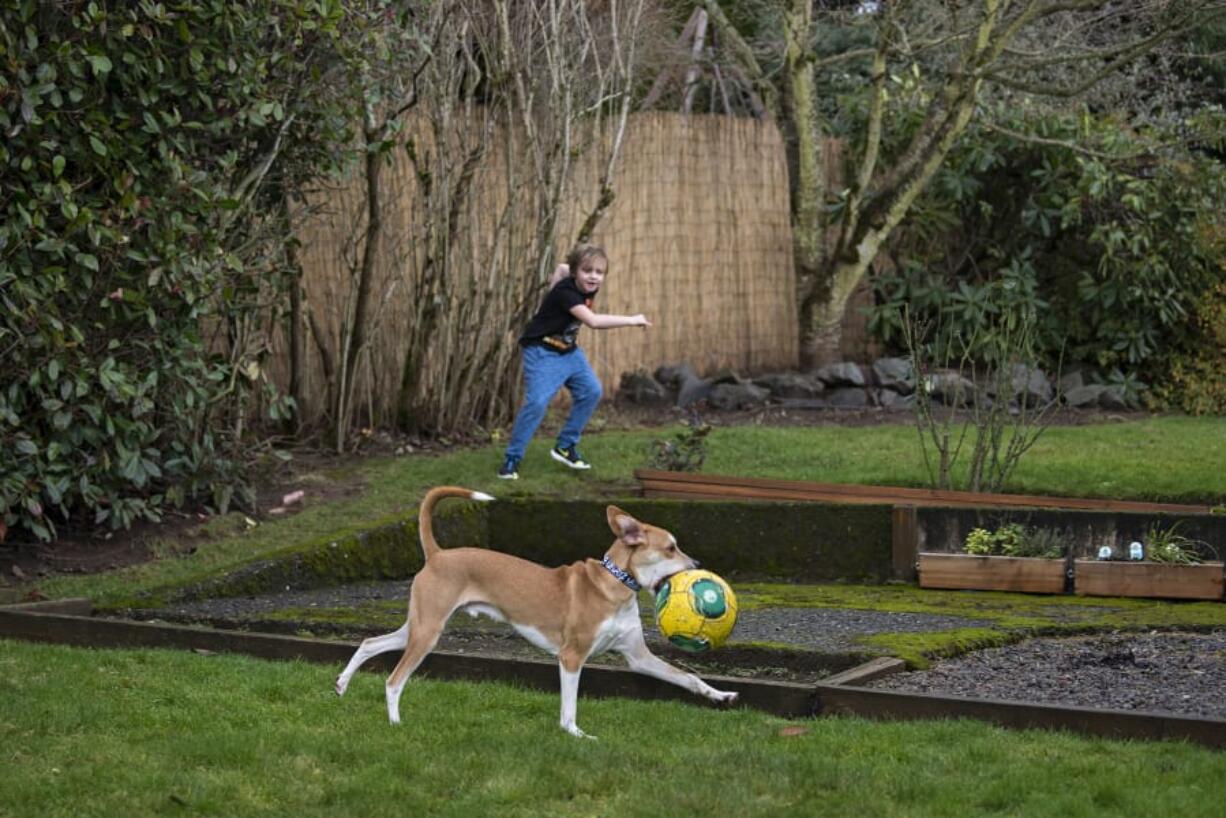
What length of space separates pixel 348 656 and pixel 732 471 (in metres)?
5.38

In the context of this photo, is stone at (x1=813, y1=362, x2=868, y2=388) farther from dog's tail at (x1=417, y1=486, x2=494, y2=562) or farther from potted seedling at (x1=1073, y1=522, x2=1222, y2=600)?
dog's tail at (x1=417, y1=486, x2=494, y2=562)

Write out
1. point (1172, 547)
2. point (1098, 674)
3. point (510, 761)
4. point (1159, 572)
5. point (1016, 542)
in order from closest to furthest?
point (510, 761), point (1098, 674), point (1159, 572), point (1172, 547), point (1016, 542)

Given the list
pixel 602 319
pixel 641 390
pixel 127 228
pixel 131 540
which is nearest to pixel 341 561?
pixel 131 540

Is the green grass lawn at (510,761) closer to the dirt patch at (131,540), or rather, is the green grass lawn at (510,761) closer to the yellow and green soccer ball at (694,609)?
the yellow and green soccer ball at (694,609)

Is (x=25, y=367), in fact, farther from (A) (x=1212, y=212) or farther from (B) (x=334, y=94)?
(A) (x=1212, y=212)

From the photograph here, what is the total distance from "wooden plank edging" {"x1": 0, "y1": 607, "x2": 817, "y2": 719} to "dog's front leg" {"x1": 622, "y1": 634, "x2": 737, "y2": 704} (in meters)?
0.09


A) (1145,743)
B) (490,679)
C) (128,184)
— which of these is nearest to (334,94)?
(128,184)

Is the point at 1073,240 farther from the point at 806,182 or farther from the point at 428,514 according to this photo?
the point at 428,514

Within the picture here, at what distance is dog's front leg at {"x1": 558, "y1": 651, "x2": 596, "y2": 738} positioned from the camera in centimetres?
646

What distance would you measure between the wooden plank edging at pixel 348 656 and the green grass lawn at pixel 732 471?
114 centimetres

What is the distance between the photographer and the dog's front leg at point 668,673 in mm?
6832

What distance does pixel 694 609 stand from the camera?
703 centimetres

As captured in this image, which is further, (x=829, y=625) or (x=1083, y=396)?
(x=1083, y=396)

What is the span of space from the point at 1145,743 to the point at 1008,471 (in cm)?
539
